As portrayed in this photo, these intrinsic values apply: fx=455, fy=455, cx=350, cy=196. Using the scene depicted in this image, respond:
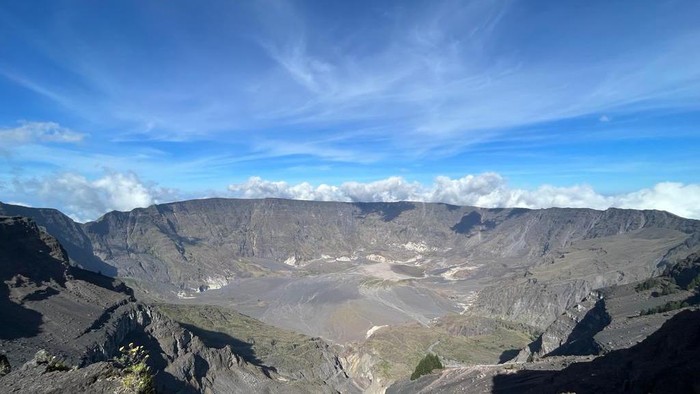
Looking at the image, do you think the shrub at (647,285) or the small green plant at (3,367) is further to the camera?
the shrub at (647,285)

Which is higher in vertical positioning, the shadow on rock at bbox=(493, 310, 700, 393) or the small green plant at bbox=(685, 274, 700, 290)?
the small green plant at bbox=(685, 274, 700, 290)

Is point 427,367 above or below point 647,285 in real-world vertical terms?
below

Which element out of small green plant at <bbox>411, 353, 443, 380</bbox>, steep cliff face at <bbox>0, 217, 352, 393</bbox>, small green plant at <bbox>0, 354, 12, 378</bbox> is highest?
small green plant at <bbox>0, 354, 12, 378</bbox>

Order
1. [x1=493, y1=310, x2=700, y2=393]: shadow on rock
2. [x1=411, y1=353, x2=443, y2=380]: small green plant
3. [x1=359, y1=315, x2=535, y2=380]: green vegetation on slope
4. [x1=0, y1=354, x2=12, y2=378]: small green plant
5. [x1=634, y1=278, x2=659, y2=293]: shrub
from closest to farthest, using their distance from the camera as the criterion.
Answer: [x1=0, y1=354, x2=12, y2=378]: small green plant
[x1=493, y1=310, x2=700, y2=393]: shadow on rock
[x1=411, y1=353, x2=443, y2=380]: small green plant
[x1=634, y1=278, x2=659, y2=293]: shrub
[x1=359, y1=315, x2=535, y2=380]: green vegetation on slope

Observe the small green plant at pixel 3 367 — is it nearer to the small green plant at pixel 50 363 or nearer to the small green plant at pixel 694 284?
the small green plant at pixel 50 363

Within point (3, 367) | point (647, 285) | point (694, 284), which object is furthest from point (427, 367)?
point (3, 367)

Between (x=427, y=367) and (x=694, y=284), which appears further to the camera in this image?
(x=694, y=284)

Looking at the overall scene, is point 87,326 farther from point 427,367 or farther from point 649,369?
point 649,369

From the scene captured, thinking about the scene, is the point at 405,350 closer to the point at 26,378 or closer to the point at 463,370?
the point at 463,370

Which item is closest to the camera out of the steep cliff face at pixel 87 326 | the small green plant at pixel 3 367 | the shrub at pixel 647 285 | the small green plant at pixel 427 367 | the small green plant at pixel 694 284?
the small green plant at pixel 3 367

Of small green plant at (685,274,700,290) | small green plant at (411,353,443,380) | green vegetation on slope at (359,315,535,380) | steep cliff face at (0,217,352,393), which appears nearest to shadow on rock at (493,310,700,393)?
small green plant at (411,353,443,380)

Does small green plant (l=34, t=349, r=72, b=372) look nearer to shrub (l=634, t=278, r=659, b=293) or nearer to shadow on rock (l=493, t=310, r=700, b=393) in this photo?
shadow on rock (l=493, t=310, r=700, b=393)

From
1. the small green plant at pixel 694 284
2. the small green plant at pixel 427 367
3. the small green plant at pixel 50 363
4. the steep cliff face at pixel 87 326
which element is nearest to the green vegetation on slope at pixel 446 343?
the small green plant at pixel 427 367
